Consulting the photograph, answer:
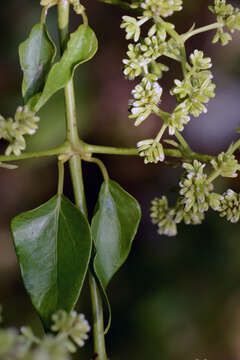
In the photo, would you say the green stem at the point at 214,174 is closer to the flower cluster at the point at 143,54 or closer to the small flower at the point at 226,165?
the small flower at the point at 226,165

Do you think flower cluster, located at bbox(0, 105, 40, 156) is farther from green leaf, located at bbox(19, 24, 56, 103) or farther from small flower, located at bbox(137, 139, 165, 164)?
small flower, located at bbox(137, 139, 165, 164)

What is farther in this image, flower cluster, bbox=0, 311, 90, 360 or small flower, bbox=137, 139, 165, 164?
small flower, bbox=137, 139, 165, 164

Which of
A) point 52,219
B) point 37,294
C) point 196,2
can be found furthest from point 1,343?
point 196,2

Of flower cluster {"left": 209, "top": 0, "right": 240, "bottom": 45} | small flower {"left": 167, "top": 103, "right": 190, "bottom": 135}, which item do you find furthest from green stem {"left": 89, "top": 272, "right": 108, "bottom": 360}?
flower cluster {"left": 209, "top": 0, "right": 240, "bottom": 45}

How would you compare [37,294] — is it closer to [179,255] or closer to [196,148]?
[179,255]

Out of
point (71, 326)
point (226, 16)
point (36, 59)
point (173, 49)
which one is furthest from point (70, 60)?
point (71, 326)

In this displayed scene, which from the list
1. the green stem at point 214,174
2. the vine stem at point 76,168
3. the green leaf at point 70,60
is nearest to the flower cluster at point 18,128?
the green leaf at point 70,60
